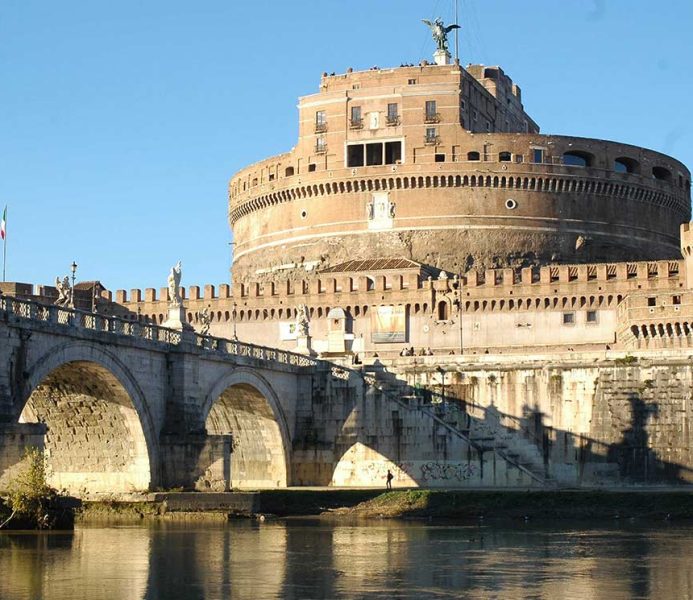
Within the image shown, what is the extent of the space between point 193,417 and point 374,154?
41.7m

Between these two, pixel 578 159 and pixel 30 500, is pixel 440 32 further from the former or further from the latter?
pixel 30 500

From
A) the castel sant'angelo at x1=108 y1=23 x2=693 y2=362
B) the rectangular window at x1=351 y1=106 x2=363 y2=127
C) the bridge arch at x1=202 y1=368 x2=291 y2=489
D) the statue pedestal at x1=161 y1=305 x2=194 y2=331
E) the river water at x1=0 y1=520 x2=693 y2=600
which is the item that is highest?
the rectangular window at x1=351 y1=106 x2=363 y2=127

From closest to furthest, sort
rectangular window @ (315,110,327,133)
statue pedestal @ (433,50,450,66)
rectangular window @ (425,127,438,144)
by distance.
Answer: rectangular window @ (425,127,438,144), rectangular window @ (315,110,327,133), statue pedestal @ (433,50,450,66)

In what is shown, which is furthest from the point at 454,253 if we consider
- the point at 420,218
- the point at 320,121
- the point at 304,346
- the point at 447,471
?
the point at 447,471

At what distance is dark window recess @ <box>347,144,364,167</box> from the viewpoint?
85.8 meters

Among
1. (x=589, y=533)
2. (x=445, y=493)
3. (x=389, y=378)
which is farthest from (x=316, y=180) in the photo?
(x=589, y=533)

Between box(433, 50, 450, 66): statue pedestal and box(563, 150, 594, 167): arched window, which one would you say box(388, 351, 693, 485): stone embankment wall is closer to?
box(563, 150, 594, 167): arched window

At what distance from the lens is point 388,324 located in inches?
2926

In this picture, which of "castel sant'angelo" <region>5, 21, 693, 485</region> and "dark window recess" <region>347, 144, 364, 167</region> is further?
"dark window recess" <region>347, 144, 364, 167</region>

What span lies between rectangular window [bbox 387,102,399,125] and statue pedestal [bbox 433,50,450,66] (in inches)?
372

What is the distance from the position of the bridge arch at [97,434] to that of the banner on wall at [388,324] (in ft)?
97.5

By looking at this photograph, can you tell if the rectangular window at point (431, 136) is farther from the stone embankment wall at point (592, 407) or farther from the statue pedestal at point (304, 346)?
the stone embankment wall at point (592, 407)

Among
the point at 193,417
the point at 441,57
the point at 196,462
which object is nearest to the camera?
the point at 196,462

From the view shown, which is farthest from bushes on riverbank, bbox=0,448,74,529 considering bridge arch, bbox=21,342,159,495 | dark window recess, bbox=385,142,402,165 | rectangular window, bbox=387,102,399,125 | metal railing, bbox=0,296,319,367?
rectangular window, bbox=387,102,399,125
